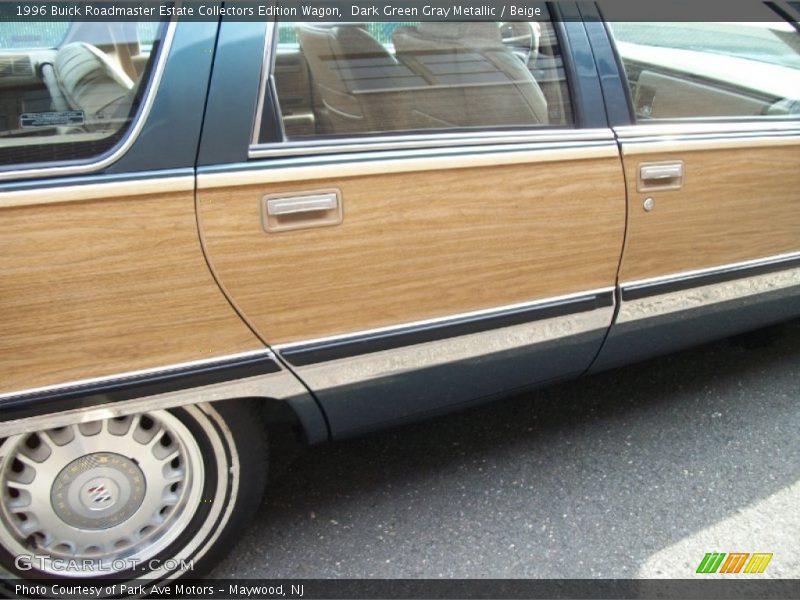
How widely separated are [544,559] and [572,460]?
0.50 metres

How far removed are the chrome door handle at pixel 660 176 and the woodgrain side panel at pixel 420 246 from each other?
3.2 inches

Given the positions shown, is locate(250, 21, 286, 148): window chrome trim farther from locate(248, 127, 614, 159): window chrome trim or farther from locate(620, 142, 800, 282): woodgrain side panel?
locate(620, 142, 800, 282): woodgrain side panel

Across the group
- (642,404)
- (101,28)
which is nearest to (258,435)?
(101,28)

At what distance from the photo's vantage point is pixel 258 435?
2012 millimetres

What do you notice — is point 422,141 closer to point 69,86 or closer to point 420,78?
point 420,78

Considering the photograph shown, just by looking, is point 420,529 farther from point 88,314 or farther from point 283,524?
point 88,314

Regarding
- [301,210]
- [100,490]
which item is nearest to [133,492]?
[100,490]

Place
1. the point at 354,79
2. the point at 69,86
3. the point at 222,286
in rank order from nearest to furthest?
the point at 222,286 < the point at 69,86 < the point at 354,79

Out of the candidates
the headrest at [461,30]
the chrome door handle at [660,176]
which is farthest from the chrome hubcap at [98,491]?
the chrome door handle at [660,176]

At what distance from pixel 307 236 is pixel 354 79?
526mm

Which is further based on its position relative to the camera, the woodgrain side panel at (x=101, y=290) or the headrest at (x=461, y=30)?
the headrest at (x=461, y=30)

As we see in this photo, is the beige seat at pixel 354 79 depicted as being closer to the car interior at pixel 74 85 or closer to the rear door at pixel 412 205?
the rear door at pixel 412 205

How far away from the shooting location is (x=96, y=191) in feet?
5.23

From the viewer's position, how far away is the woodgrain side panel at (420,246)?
176 centimetres
